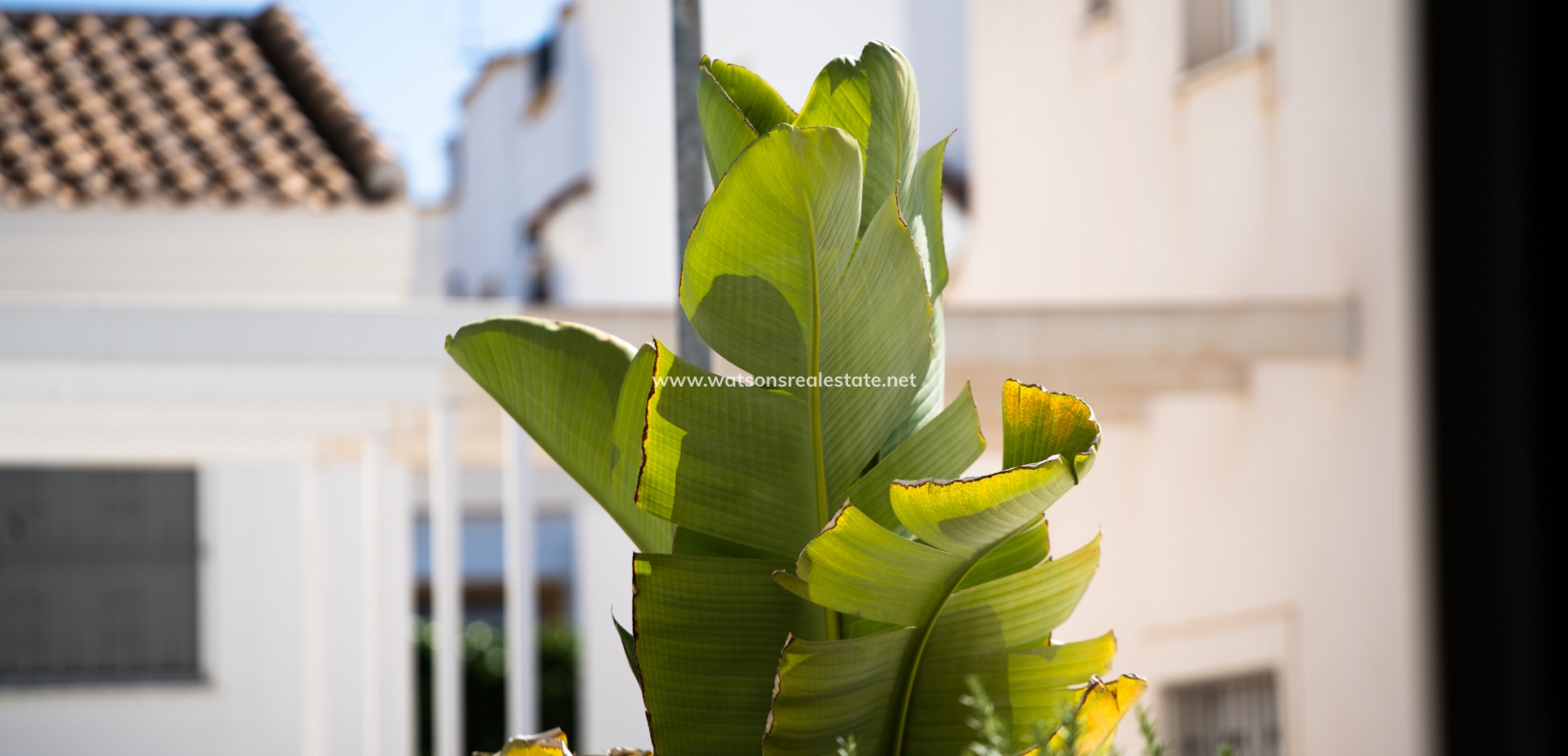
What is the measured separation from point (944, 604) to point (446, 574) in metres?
A: 3.93

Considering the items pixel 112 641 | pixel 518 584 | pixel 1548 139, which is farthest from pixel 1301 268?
pixel 112 641

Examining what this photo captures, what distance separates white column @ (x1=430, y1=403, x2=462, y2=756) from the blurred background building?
0.02 m

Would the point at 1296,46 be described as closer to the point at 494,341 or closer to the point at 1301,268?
the point at 1301,268

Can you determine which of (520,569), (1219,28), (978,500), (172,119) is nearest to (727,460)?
(978,500)

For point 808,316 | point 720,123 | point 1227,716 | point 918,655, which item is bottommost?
point 1227,716

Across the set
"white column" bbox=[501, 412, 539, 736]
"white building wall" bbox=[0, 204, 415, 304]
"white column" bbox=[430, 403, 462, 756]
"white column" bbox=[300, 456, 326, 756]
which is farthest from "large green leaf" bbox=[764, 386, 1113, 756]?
"white building wall" bbox=[0, 204, 415, 304]

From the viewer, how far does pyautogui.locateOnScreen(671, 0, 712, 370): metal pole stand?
2.87m

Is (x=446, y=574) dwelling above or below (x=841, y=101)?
below

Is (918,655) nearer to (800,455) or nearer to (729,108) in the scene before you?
(800,455)

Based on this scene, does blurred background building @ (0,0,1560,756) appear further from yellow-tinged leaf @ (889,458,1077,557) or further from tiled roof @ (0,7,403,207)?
yellow-tinged leaf @ (889,458,1077,557)

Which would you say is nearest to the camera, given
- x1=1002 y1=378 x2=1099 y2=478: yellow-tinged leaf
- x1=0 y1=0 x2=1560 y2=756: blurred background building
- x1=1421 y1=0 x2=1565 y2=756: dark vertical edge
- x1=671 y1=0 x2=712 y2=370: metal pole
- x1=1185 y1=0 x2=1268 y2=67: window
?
x1=1421 y1=0 x2=1565 y2=756: dark vertical edge

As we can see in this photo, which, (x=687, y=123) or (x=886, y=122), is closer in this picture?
(x=886, y=122)

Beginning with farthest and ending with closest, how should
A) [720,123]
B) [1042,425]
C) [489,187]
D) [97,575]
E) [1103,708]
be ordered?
[489,187] < [97,575] < [720,123] < [1103,708] < [1042,425]

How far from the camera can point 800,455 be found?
2.20 meters
